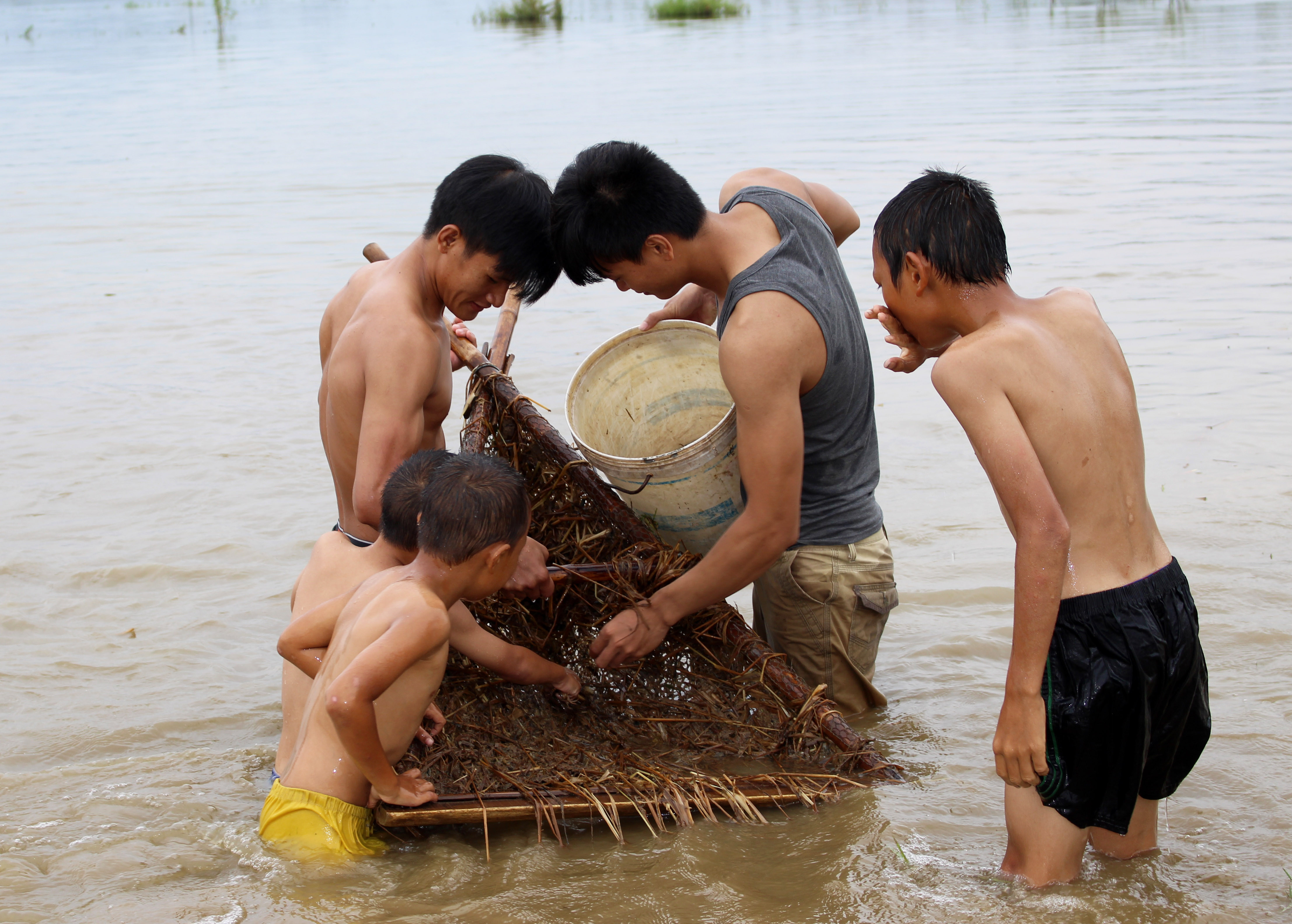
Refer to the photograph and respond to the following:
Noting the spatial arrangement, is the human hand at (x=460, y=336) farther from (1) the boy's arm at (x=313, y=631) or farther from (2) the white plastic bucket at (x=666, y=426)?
(1) the boy's arm at (x=313, y=631)

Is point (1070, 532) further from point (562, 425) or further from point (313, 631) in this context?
point (562, 425)

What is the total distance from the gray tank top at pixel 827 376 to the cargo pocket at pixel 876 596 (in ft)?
0.48

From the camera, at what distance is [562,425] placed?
662 centimetres

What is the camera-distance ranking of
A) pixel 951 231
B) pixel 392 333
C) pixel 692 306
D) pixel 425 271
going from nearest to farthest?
pixel 951 231
pixel 392 333
pixel 425 271
pixel 692 306

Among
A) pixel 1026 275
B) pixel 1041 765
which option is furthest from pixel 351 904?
pixel 1026 275

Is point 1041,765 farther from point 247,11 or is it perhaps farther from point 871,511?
point 247,11

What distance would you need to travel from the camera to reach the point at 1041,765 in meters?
2.36

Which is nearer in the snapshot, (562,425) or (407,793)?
(407,793)

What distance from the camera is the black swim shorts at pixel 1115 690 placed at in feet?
7.95

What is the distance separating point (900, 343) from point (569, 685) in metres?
1.46

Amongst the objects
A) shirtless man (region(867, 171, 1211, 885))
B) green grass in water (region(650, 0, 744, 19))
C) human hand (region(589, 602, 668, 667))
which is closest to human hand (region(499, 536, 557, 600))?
human hand (region(589, 602, 668, 667))

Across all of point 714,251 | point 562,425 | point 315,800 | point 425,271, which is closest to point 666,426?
point 714,251

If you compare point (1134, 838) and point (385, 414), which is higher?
point (385, 414)

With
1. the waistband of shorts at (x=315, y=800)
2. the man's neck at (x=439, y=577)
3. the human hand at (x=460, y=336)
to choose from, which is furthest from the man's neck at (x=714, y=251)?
the waistband of shorts at (x=315, y=800)
